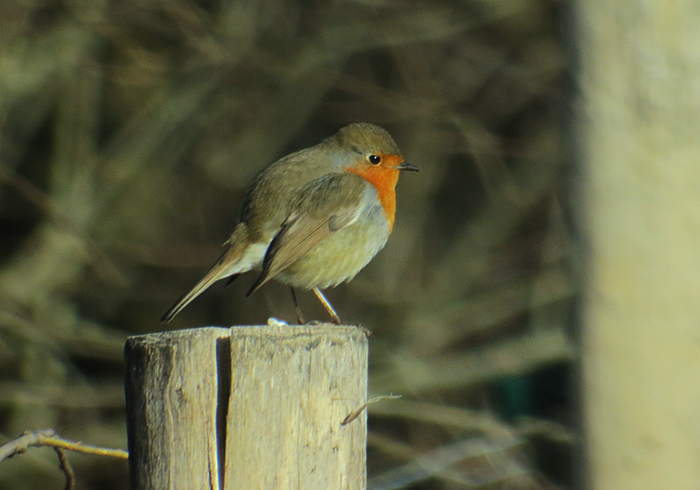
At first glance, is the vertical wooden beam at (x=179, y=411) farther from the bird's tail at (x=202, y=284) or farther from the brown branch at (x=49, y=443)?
the bird's tail at (x=202, y=284)

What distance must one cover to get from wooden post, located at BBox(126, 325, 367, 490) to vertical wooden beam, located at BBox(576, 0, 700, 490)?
1308mm

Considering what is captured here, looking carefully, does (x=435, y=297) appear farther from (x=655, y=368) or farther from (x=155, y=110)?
(x=655, y=368)

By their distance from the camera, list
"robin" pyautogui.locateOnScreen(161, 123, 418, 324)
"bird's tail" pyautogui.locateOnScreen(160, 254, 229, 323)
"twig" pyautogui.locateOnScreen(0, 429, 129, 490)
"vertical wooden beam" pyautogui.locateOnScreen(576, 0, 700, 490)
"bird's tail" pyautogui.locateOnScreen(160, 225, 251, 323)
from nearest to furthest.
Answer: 1. "twig" pyautogui.locateOnScreen(0, 429, 129, 490)
2. "vertical wooden beam" pyautogui.locateOnScreen(576, 0, 700, 490)
3. "bird's tail" pyautogui.locateOnScreen(160, 254, 229, 323)
4. "bird's tail" pyautogui.locateOnScreen(160, 225, 251, 323)
5. "robin" pyautogui.locateOnScreen(161, 123, 418, 324)

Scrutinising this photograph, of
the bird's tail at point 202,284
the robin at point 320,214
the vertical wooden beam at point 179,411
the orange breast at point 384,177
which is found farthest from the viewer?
the orange breast at point 384,177

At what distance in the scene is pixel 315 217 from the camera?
3766 mm

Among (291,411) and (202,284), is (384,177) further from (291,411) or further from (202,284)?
(291,411)

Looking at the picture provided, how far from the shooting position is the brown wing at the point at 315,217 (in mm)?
3646

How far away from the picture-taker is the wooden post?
5.85 ft

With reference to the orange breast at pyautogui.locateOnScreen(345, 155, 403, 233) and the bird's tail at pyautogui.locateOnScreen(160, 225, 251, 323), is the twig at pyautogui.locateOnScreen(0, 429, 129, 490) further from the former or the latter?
the orange breast at pyautogui.locateOnScreen(345, 155, 403, 233)

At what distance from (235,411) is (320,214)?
204 cm

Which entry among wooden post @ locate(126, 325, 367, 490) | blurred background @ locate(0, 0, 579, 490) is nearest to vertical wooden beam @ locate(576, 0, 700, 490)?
wooden post @ locate(126, 325, 367, 490)

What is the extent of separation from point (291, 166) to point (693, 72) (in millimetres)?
1742

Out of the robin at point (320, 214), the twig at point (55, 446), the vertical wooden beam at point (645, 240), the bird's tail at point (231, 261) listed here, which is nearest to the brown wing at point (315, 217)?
the robin at point (320, 214)

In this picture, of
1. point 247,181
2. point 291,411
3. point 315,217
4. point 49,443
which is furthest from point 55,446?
point 247,181
